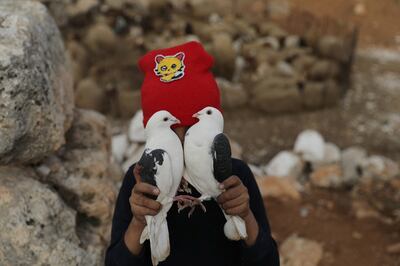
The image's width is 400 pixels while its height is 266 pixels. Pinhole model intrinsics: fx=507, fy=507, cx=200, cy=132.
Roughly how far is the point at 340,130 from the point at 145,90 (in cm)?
522

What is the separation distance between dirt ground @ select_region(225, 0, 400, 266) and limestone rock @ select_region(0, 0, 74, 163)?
2529mm

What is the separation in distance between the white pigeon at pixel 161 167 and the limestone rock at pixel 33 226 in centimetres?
68

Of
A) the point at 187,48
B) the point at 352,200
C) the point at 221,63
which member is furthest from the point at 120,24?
the point at 187,48

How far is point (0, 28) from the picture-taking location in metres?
2.16

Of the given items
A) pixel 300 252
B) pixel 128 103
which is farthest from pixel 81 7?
pixel 300 252

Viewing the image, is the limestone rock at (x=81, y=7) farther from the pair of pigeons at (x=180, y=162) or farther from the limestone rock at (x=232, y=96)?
the pair of pigeons at (x=180, y=162)

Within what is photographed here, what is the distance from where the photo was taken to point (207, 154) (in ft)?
5.22

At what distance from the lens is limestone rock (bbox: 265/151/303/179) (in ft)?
17.9

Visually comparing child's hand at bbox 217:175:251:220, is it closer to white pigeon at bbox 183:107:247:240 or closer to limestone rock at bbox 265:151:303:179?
white pigeon at bbox 183:107:247:240

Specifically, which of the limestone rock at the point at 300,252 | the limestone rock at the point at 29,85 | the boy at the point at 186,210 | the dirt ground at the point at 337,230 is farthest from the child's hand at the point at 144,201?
the dirt ground at the point at 337,230

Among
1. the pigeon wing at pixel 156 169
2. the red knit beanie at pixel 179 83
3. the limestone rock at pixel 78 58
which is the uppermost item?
the red knit beanie at pixel 179 83

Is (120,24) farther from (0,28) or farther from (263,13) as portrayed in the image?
(0,28)

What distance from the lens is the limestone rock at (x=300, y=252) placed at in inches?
154

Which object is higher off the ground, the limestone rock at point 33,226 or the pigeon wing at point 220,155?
the pigeon wing at point 220,155
